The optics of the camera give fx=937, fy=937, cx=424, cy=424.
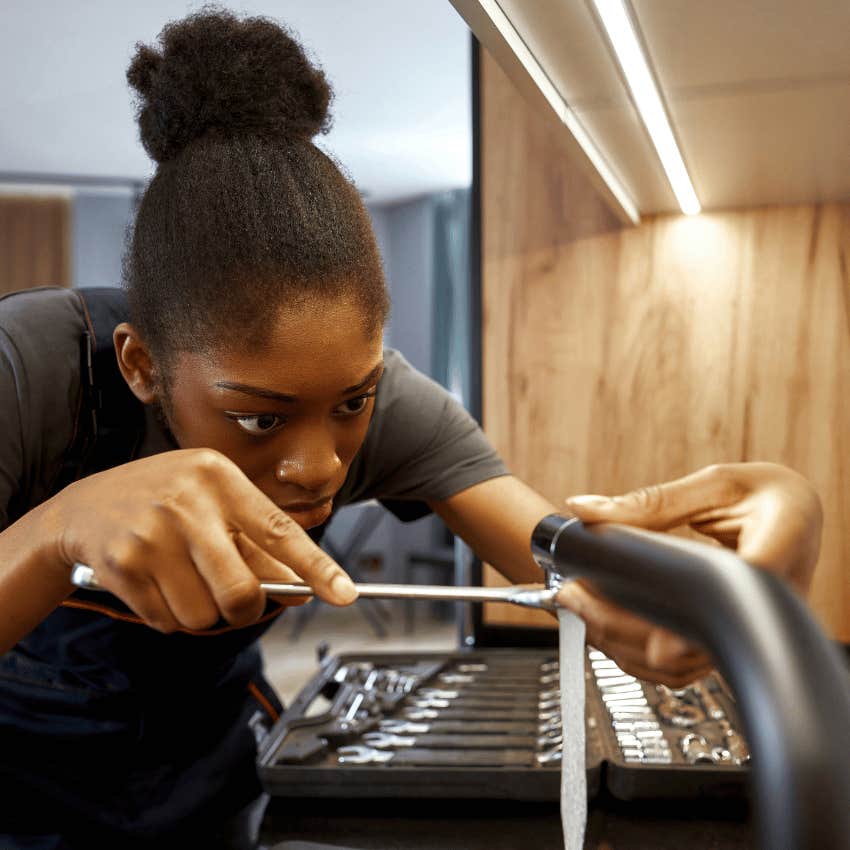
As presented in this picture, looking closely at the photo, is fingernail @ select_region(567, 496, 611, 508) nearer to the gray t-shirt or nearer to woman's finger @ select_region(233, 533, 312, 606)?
woman's finger @ select_region(233, 533, 312, 606)

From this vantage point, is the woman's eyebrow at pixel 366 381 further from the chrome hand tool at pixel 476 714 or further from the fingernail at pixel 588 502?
the chrome hand tool at pixel 476 714

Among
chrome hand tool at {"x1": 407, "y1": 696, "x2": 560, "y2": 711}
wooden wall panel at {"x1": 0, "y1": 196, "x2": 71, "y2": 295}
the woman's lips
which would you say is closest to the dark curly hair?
the woman's lips

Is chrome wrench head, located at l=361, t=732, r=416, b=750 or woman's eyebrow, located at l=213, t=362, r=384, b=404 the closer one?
woman's eyebrow, located at l=213, t=362, r=384, b=404

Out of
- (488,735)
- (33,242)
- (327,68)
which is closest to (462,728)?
(488,735)

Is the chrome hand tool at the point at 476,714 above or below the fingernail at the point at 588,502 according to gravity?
below

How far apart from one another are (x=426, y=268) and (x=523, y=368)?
386cm

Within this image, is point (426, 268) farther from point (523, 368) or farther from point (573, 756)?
point (573, 756)

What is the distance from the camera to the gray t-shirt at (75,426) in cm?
74

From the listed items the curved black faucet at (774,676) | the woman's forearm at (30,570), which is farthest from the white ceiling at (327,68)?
the curved black faucet at (774,676)

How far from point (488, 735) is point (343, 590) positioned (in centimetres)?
49

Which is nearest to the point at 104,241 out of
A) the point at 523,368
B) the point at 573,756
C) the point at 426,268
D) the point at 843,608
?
the point at 426,268

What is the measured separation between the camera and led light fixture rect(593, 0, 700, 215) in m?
0.60

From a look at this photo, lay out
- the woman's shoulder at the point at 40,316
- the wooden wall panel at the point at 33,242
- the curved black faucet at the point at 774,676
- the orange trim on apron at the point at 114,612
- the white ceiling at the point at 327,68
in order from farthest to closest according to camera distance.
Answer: the wooden wall panel at the point at 33,242
the white ceiling at the point at 327,68
the orange trim on apron at the point at 114,612
the woman's shoulder at the point at 40,316
the curved black faucet at the point at 774,676

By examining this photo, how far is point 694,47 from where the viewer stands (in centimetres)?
66
